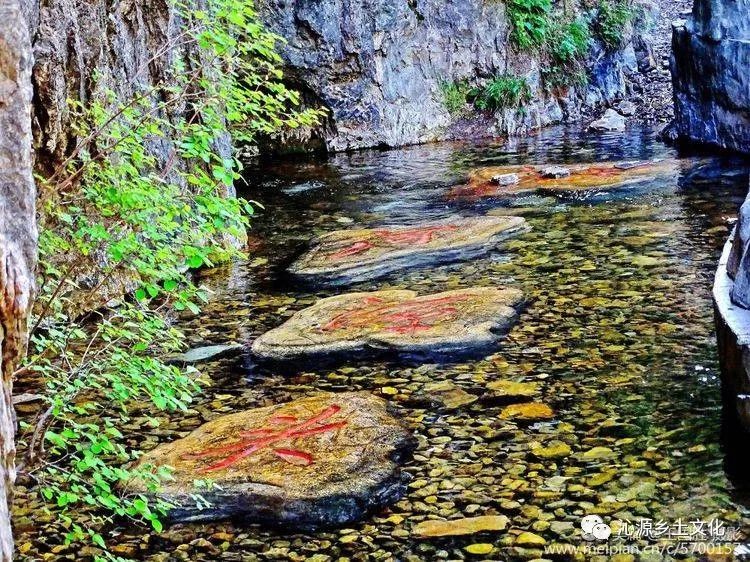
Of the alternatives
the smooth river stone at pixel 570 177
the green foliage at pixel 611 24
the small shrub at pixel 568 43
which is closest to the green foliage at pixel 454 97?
the small shrub at pixel 568 43

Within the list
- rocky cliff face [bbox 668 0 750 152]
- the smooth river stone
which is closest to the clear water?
the smooth river stone

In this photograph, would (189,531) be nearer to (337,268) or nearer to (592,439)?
(592,439)

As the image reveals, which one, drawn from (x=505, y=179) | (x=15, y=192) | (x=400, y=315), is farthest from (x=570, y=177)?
(x=15, y=192)

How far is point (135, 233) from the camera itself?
4.28 metres

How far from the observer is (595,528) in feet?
12.2

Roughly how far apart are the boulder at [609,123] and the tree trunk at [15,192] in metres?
17.9

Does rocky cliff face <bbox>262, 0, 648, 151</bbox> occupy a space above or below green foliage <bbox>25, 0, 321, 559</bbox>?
above

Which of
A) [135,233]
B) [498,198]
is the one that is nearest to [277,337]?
[135,233]

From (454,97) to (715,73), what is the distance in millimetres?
7308

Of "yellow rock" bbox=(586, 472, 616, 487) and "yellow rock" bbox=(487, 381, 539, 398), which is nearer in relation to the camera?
"yellow rock" bbox=(586, 472, 616, 487)

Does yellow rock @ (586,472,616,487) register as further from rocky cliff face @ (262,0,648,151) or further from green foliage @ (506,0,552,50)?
green foliage @ (506,0,552,50)

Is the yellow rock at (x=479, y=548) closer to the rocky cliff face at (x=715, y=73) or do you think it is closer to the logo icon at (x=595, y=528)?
the logo icon at (x=595, y=528)

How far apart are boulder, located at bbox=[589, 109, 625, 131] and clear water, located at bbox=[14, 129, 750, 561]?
333 inches

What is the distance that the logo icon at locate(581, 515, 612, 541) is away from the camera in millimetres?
3643
